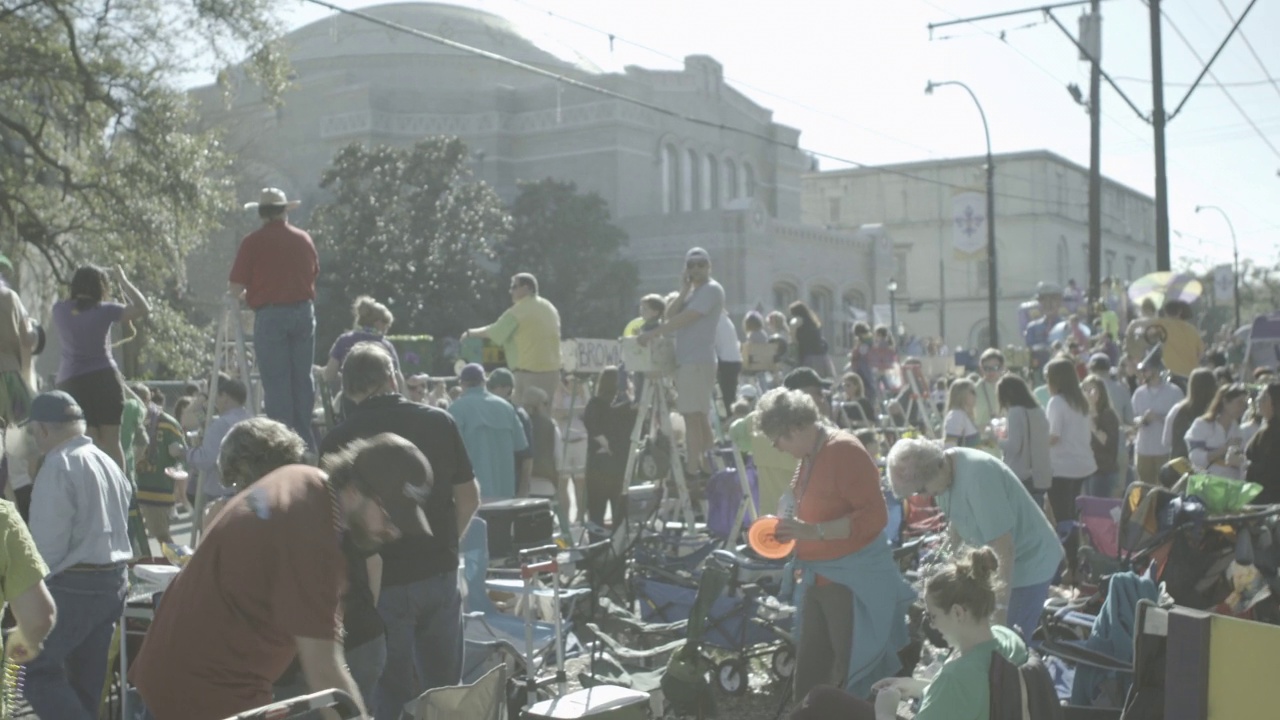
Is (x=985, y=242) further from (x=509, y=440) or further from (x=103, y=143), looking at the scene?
(x=509, y=440)

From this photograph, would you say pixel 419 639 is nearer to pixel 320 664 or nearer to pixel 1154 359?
pixel 320 664

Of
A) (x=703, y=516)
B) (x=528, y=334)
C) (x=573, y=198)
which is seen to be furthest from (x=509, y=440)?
(x=573, y=198)

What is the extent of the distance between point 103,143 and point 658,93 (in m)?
46.7

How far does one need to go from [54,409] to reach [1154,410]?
10250 millimetres

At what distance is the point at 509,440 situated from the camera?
34.1 feet

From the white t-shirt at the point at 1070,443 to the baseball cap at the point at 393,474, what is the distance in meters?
7.79

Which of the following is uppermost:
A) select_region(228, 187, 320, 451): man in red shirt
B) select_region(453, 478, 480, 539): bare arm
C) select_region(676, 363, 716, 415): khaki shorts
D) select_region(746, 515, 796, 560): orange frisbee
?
select_region(228, 187, 320, 451): man in red shirt

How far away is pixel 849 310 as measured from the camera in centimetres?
7000

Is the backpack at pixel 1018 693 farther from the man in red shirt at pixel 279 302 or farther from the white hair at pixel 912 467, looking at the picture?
the man in red shirt at pixel 279 302

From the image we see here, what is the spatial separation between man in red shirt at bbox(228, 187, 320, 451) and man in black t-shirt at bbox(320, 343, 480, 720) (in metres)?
2.79

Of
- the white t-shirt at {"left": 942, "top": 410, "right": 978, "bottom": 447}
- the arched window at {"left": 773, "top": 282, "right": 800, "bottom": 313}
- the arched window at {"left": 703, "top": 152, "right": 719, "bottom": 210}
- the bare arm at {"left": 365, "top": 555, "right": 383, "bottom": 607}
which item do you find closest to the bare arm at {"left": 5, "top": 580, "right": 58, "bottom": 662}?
the bare arm at {"left": 365, "top": 555, "right": 383, "bottom": 607}

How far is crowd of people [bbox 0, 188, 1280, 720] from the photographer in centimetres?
414

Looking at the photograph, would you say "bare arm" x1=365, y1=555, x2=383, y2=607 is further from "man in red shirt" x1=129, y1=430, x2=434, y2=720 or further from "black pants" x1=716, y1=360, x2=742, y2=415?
"black pants" x1=716, y1=360, x2=742, y2=415

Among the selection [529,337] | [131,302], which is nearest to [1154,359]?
[529,337]
